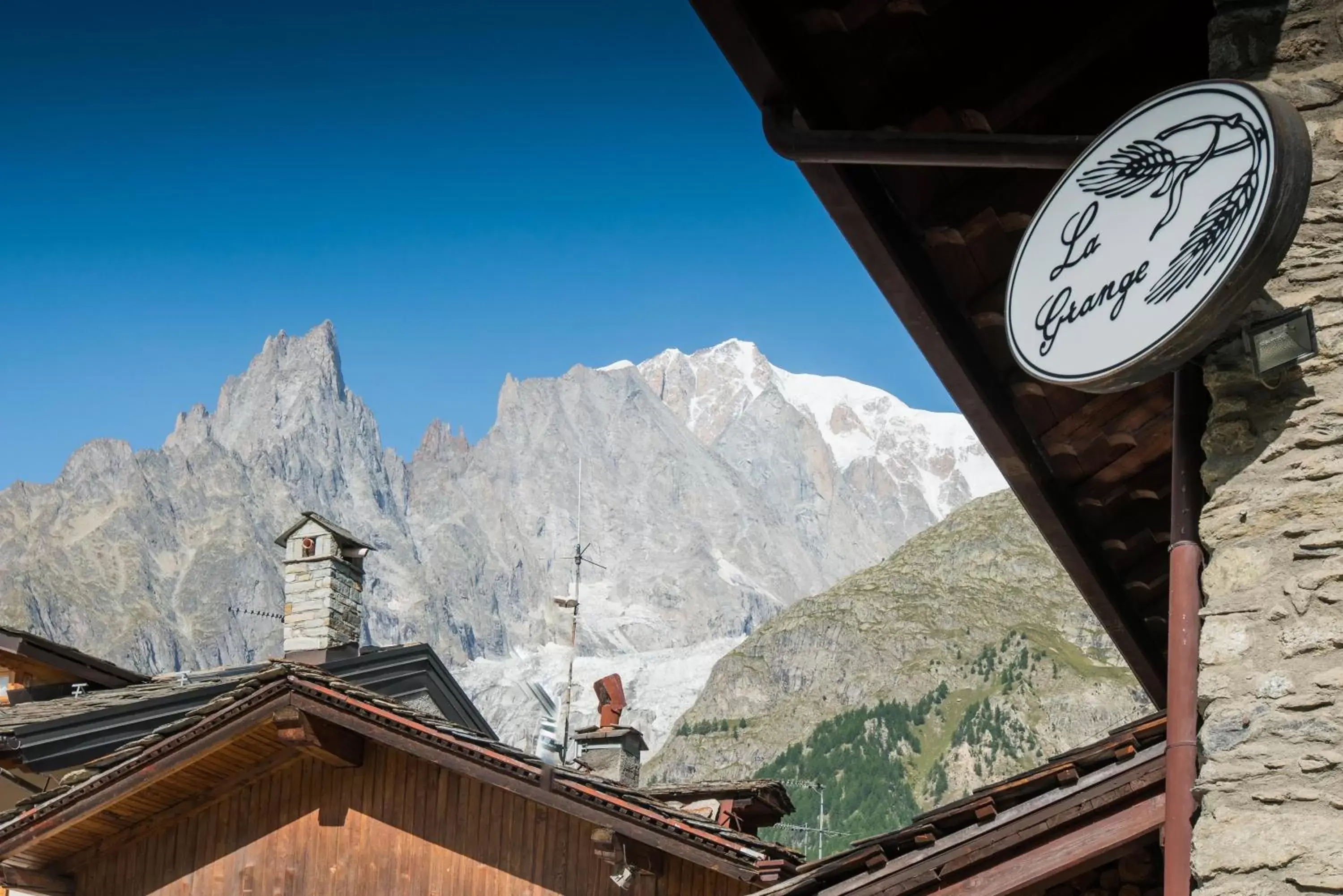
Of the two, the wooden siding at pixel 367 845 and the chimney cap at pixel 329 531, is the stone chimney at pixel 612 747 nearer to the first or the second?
the wooden siding at pixel 367 845

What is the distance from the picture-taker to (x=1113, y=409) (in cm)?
518

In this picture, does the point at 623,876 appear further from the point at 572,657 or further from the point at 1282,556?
the point at 1282,556

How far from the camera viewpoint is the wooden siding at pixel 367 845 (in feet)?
32.1

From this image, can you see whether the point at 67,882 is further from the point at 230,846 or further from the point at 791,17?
the point at 791,17

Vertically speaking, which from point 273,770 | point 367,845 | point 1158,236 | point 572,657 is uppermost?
point 572,657

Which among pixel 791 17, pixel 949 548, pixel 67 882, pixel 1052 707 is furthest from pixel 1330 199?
pixel 949 548

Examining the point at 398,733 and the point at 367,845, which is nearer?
the point at 398,733

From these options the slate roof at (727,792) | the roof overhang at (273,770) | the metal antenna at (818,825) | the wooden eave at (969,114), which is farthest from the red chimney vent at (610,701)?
the wooden eave at (969,114)

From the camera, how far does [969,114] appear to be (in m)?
4.36

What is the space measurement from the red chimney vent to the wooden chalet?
3099mm

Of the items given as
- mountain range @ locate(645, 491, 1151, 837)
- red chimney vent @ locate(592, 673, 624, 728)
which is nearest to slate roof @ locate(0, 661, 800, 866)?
red chimney vent @ locate(592, 673, 624, 728)

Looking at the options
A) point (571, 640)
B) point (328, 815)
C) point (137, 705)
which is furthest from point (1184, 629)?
point (137, 705)

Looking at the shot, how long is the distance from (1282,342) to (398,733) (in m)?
7.46

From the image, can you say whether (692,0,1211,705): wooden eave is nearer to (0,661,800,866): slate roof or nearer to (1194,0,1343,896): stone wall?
(1194,0,1343,896): stone wall
